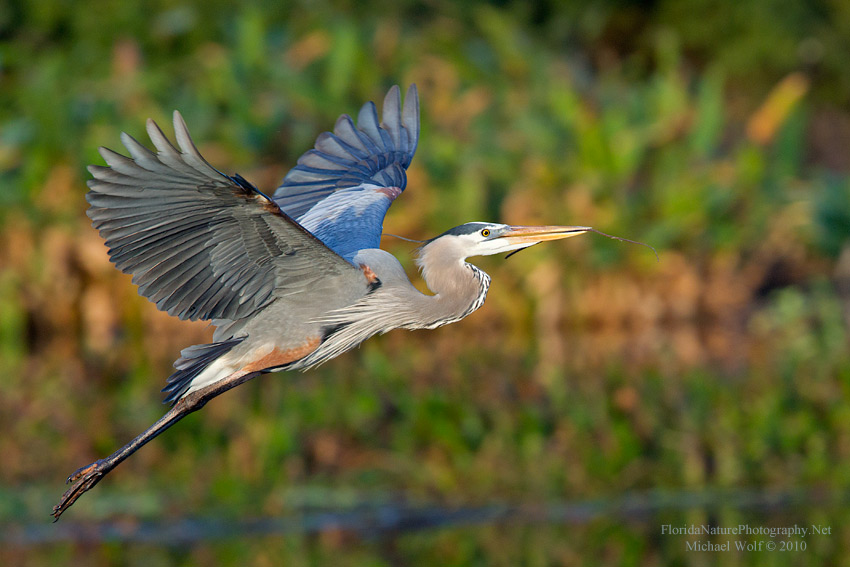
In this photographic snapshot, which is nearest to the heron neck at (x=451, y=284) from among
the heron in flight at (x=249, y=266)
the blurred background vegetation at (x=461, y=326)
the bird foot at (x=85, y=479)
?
the heron in flight at (x=249, y=266)

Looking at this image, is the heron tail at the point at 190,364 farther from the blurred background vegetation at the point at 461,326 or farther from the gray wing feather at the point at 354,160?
the blurred background vegetation at the point at 461,326

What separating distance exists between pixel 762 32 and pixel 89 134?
383 inches

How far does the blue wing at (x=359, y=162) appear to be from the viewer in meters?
5.02

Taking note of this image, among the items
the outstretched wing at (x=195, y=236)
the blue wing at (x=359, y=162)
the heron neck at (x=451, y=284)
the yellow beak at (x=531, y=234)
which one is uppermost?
the blue wing at (x=359, y=162)

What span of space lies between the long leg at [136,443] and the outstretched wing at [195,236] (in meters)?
0.24

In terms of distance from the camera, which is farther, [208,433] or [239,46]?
[239,46]

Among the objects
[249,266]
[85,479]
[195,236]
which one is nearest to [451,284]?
[249,266]

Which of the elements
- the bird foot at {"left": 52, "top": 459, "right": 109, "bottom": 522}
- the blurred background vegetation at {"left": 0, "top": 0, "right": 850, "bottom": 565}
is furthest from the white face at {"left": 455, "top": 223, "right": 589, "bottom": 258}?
the blurred background vegetation at {"left": 0, "top": 0, "right": 850, "bottom": 565}

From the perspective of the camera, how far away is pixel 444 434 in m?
7.52

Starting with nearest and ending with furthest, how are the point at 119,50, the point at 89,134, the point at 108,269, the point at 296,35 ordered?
the point at 108,269 < the point at 89,134 < the point at 119,50 < the point at 296,35

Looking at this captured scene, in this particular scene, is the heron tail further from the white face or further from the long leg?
the white face

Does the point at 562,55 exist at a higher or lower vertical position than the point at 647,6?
lower

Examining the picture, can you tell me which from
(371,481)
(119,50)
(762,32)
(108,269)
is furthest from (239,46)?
(762,32)

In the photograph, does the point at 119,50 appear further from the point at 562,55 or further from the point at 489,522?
the point at 489,522
